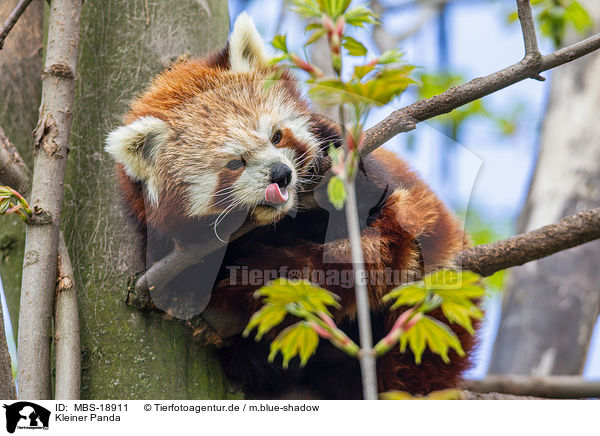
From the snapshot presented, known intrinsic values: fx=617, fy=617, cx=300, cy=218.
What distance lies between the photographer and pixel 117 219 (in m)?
1.88

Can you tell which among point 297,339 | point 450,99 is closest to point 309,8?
point 450,99

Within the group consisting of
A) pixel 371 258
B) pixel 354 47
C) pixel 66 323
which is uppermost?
pixel 354 47

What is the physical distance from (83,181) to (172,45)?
545mm

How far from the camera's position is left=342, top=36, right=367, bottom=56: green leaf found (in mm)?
1045

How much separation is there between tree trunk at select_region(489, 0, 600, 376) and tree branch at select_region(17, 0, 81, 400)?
10.2 ft

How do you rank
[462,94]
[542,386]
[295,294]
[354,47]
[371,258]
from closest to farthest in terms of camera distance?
[295,294]
[354,47]
[462,94]
[371,258]
[542,386]

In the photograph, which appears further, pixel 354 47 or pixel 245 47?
pixel 245 47

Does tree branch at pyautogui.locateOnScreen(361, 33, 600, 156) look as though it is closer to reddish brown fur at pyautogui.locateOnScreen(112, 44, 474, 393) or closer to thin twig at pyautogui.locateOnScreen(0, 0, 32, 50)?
reddish brown fur at pyautogui.locateOnScreen(112, 44, 474, 393)

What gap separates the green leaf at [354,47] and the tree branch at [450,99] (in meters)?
0.20

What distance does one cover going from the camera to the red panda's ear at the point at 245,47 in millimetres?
1944

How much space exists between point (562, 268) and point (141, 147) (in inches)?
119

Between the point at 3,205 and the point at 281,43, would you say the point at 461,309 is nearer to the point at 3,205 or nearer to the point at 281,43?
the point at 281,43
